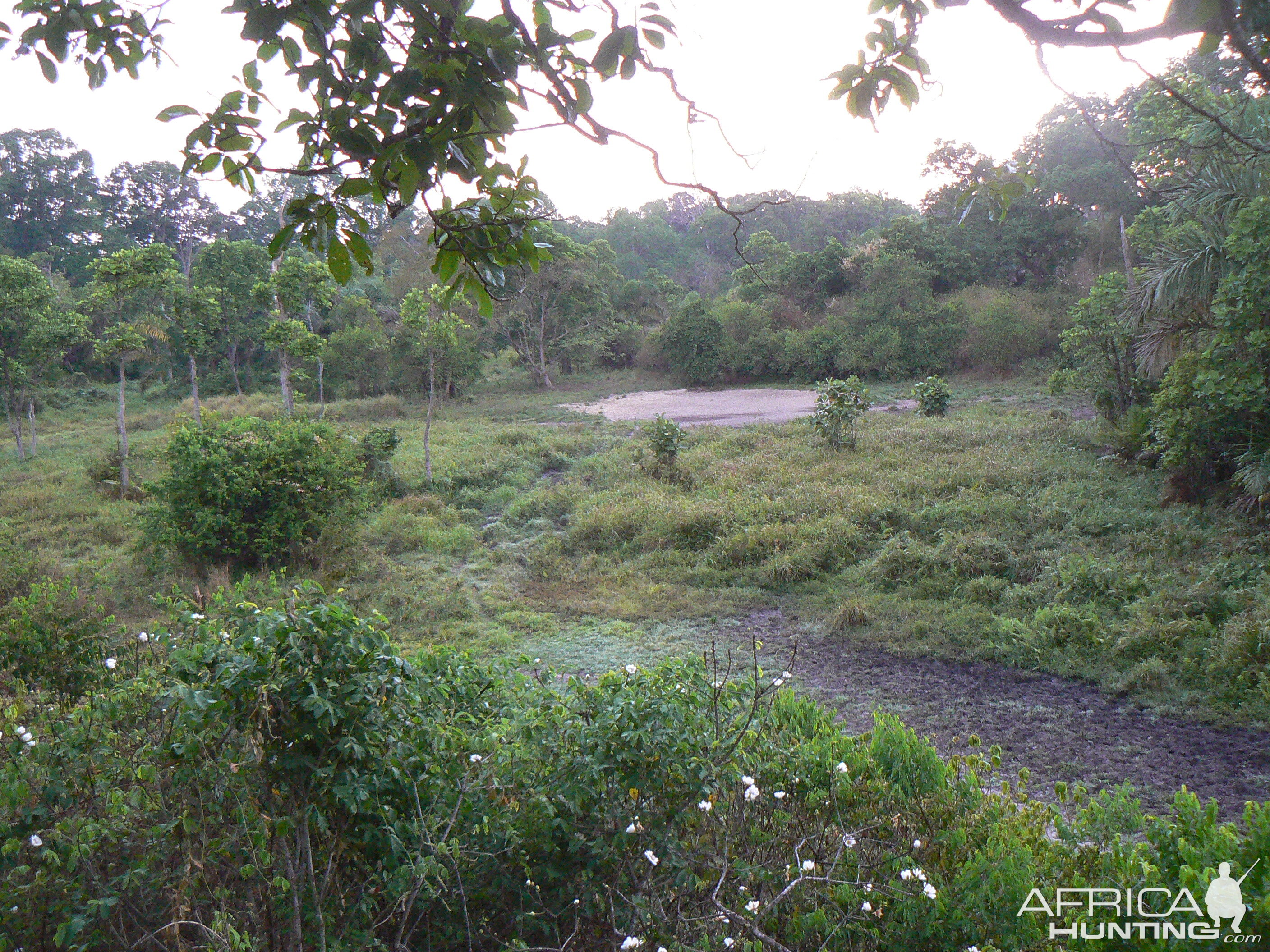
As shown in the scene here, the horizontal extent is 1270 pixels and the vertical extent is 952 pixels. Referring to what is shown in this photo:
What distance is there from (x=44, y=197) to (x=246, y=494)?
43.2m

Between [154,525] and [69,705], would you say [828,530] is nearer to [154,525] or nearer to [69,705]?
[69,705]

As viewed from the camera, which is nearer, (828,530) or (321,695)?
(321,695)

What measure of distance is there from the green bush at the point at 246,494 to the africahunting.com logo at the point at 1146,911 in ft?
26.0

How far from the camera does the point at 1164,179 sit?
28.3 ft

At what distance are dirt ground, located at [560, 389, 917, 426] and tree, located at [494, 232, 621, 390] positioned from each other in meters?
4.39

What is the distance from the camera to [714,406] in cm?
2130

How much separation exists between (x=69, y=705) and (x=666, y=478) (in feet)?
29.5

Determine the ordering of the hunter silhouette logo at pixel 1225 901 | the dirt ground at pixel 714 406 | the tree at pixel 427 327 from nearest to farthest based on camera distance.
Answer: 1. the hunter silhouette logo at pixel 1225 901
2. the tree at pixel 427 327
3. the dirt ground at pixel 714 406

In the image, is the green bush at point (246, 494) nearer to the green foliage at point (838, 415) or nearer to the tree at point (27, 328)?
the green foliage at point (838, 415)

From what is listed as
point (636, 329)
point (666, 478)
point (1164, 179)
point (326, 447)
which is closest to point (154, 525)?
point (326, 447)

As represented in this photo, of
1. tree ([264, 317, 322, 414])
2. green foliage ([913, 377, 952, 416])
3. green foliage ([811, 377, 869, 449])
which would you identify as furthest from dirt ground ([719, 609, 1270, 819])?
tree ([264, 317, 322, 414])

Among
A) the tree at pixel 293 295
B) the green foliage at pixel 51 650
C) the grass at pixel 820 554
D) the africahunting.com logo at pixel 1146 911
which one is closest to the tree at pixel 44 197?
the tree at pixel 293 295

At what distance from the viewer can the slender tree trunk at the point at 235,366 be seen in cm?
2759

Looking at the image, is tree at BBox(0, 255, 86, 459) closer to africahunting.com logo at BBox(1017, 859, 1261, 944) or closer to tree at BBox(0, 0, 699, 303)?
tree at BBox(0, 0, 699, 303)
